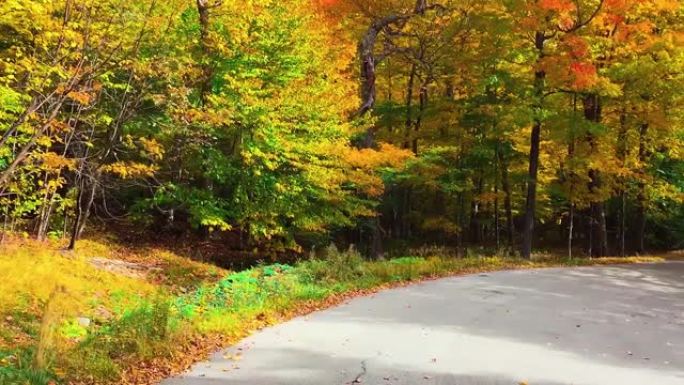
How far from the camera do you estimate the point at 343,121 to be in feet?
63.0

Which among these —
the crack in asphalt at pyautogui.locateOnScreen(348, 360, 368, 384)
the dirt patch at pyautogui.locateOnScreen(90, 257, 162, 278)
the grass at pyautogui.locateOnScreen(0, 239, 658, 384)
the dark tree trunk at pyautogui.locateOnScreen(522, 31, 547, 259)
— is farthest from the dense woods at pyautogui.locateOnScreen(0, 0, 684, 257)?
the crack in asphalt at pyautogui.locateOnScreen(348, 360, 368, 384)

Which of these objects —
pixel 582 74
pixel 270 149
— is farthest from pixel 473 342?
pixel 582 74

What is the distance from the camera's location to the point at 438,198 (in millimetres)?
29984

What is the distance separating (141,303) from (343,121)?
36.7 ft

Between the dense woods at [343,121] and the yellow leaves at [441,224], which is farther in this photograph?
the yellow leaves at [441,224]

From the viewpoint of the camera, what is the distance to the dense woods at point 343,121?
14812 millimetres

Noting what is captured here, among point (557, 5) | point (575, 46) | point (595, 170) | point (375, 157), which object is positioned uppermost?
point (557, 5)

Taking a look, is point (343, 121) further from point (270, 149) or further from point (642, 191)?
point (642, 191)

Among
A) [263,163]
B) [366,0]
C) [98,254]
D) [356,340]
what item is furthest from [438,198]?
[356,340]

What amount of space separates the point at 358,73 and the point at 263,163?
31.2ft

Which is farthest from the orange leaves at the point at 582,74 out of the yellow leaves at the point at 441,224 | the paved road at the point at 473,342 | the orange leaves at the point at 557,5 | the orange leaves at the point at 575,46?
the yellow leaves at the point at 441,224

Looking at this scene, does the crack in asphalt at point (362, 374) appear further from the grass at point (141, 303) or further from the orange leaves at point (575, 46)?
the orange leaves at point (575, 46)

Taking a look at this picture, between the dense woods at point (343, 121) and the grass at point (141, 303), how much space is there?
168 cm

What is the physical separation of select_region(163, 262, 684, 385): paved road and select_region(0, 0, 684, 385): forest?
Answer: 2.58ft
